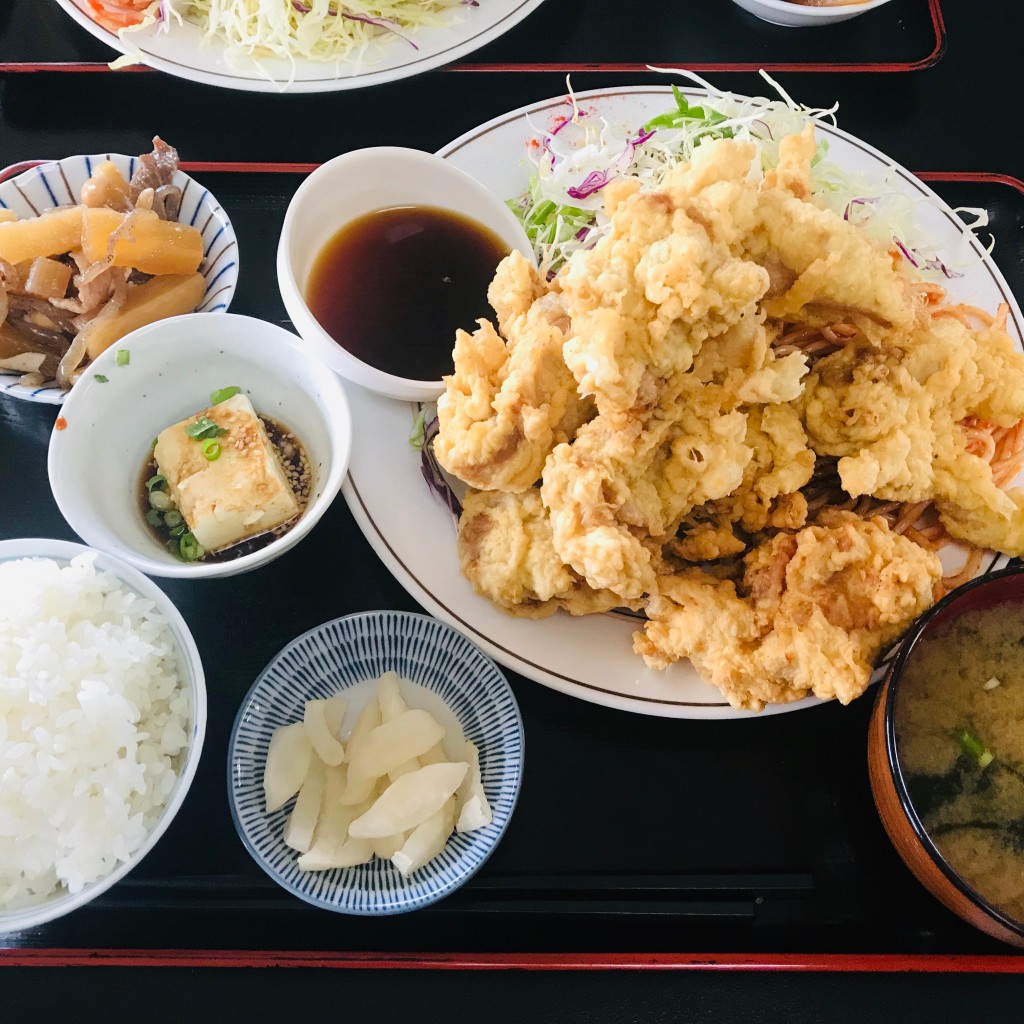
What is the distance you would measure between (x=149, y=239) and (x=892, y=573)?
6.24 feet

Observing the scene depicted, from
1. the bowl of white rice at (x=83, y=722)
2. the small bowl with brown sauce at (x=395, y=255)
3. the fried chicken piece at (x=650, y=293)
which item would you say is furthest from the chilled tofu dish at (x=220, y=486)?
the fried chicken piece at (x=650, y=293)

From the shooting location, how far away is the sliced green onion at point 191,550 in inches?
74.7

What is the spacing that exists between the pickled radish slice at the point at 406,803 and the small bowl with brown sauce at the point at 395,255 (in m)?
0.88

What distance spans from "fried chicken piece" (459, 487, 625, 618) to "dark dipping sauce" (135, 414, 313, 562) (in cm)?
41

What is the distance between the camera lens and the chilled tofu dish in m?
1.87

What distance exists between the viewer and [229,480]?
1.88 m

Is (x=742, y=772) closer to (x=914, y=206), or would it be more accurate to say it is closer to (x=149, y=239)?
(x=914, y=206)

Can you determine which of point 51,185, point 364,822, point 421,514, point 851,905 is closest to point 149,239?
point 51,185

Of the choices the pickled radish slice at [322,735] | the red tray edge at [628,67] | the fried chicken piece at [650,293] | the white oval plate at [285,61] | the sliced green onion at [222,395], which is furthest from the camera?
the red tray edge at [628,67]

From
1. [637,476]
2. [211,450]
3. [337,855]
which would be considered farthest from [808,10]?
[337,855]

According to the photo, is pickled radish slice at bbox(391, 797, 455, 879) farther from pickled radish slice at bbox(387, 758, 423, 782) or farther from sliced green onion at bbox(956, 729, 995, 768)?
sliced green onion at bbox(956, 729, 995, 768)

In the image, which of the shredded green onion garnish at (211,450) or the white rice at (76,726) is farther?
the shredded green onion garnish at (211,450)

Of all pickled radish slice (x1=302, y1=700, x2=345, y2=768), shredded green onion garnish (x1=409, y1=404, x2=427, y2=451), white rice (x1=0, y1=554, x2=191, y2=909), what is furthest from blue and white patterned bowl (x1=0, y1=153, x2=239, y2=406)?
pickled radish slice (x1=302, y1=700, x2=345, y2=768)

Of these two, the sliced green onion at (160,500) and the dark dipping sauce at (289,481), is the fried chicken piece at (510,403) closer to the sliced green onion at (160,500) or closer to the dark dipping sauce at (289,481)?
the dark dipping sauce at (289,481)
